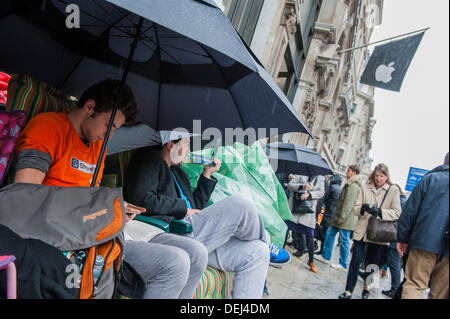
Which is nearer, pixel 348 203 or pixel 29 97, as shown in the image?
pixel 29 97

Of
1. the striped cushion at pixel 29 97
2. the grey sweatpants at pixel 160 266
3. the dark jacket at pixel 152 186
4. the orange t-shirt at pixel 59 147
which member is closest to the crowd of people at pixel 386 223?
the grey sweatpants at pixel 160 266

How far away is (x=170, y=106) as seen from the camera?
271 centimetres

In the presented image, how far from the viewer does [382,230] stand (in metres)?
4.12

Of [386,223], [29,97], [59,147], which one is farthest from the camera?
[386,223]

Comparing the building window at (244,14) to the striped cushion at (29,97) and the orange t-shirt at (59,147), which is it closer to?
the striped cushion at (29,97)

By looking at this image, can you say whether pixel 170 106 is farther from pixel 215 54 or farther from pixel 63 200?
pixel 63 200

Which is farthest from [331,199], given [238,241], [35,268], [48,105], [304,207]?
[35,268]

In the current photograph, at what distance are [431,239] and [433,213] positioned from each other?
0.08 m

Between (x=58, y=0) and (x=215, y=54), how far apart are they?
3.29 feet

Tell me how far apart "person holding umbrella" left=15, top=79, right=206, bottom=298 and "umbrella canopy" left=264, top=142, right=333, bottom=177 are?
4.42 meters

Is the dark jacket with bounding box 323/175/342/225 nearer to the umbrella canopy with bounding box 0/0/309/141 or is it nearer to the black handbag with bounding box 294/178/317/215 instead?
the black handbag with bounding box 294/178/317/215

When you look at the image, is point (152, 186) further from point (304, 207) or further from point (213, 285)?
point (304, 207)

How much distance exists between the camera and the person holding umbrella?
1.71 meters

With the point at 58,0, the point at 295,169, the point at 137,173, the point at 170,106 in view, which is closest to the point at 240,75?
the point at 170,106
